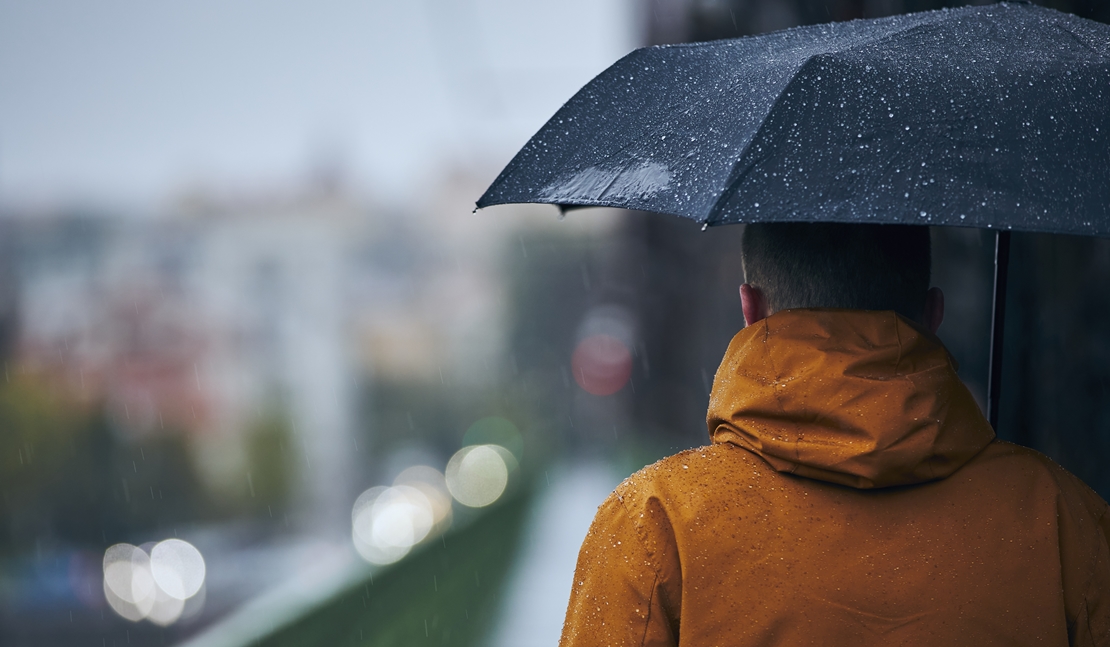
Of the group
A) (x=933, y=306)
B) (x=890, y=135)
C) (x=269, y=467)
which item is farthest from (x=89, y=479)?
(x=890, y=135)

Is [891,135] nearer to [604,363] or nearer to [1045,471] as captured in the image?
[1045,471]

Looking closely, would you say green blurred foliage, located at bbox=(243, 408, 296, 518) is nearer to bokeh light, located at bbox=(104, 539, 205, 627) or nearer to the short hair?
bokeh light, located at bbox=(104, 539, 205, 627)

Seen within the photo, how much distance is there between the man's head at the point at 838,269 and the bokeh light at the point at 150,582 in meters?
63.1

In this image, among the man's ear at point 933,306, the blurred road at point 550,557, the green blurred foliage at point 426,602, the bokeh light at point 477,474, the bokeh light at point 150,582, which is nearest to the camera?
the man's ear at point 933,306

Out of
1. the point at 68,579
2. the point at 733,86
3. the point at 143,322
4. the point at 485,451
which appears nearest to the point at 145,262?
the point at 143,322

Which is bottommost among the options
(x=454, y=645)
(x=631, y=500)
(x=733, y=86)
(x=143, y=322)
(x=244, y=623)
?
(x=143, y=322)

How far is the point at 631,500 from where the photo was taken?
4.65 feet

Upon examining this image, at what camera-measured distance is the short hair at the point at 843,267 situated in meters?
1.45

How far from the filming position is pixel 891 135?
1.41m

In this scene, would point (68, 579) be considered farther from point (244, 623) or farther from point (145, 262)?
point (244, 623)

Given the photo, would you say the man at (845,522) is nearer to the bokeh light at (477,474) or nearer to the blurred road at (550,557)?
the blurred road at (550,557)

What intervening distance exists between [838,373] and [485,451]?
6790cm

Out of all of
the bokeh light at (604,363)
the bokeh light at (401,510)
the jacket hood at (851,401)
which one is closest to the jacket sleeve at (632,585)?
the jacket hood at (851,401)

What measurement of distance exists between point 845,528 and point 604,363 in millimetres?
42724
